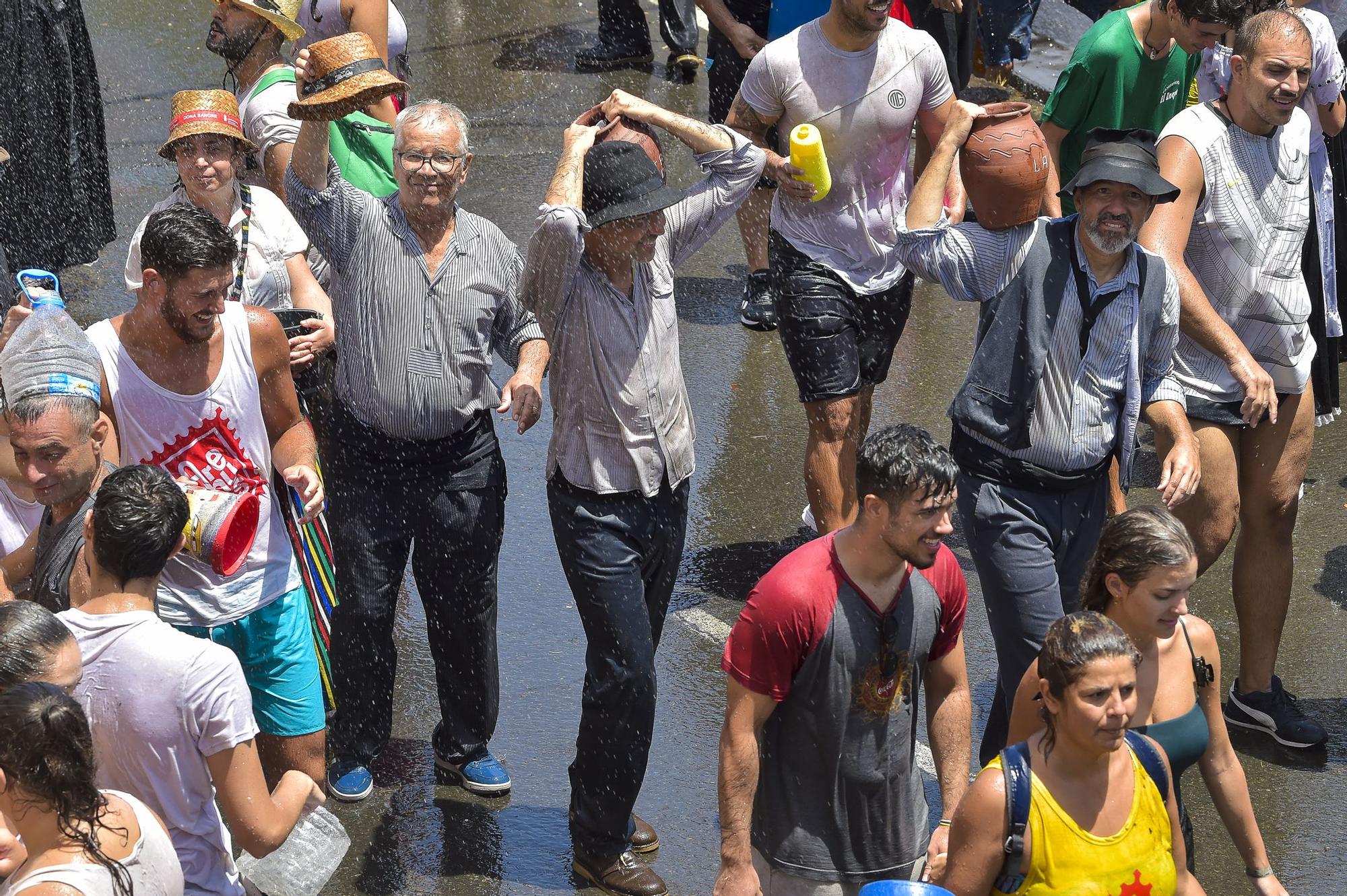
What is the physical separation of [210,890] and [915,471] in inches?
71.8

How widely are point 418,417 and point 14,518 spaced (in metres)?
1.16

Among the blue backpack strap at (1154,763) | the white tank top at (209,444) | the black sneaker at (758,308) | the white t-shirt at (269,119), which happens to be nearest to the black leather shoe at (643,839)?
the white tank top at (209,444)

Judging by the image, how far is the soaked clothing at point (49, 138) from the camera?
8133 millimetres

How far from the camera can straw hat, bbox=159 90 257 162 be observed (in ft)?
17.6

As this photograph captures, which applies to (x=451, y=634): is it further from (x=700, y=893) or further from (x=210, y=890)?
(x=210, y=890)

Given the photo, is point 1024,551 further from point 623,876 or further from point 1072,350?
point 623,876

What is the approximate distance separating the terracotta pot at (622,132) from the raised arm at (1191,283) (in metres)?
1.60

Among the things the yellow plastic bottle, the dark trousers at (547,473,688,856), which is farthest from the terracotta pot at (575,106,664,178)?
the dark trousers at (547,473,688,856)

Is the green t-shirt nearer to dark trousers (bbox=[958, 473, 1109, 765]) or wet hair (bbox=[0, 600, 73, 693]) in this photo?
dark trousers (bbox=[958, 473, 1109, 765])

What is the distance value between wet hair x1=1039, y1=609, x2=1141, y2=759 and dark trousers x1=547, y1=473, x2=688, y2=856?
1.45 meters

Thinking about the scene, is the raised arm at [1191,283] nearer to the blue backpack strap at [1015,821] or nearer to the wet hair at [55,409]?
the blue backpack strap at [1015,821]

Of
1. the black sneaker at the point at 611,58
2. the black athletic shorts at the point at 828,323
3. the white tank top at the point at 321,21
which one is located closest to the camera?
the black athletic shorts at the point at 828,323

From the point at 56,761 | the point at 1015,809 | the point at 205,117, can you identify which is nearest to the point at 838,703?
the point at 1015,809

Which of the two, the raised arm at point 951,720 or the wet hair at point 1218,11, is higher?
→ the wet hair at point 1218,11
